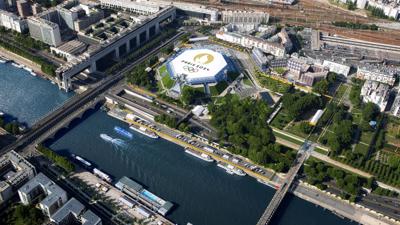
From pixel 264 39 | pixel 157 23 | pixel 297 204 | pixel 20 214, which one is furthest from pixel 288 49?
pixel 20 214

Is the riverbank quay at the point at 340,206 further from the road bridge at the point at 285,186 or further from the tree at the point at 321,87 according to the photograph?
the tree at the point at 321,87

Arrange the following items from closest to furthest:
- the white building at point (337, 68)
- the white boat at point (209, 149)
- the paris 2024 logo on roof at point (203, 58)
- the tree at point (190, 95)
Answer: the white boat at point (209, 149) → the tree at point (190, 95) → the paris 2024 logo on roof at point (203, 58) → the white building at point (337, 68)

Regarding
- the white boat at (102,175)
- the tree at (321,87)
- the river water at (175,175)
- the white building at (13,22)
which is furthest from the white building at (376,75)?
the white building at (13,22)

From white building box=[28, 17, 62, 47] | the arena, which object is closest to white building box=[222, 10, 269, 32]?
the arena

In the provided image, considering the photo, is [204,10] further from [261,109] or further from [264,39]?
[261,109]

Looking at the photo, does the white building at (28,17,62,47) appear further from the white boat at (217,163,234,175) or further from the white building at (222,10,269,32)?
the white boat at (217,163,234,175)
